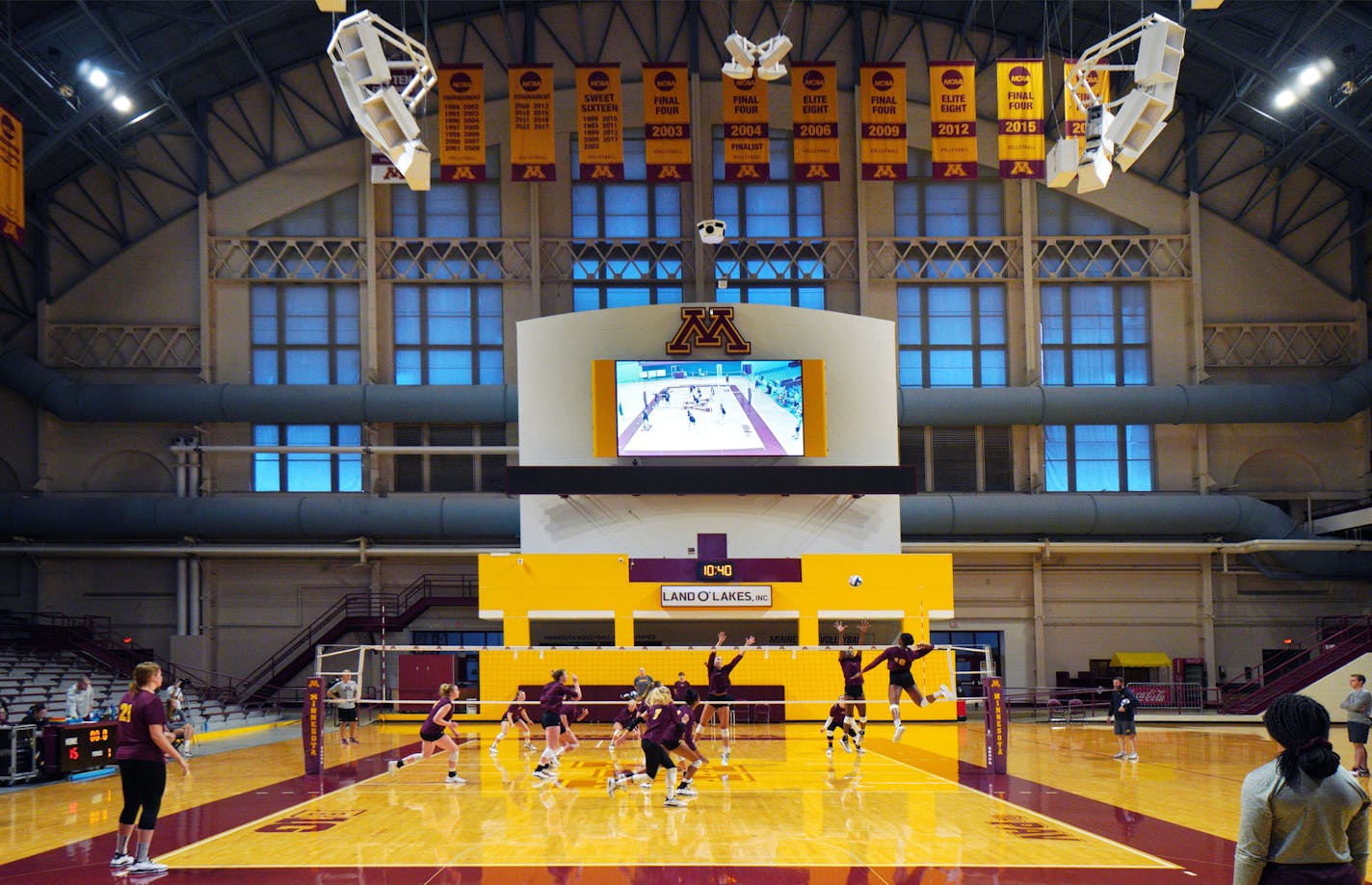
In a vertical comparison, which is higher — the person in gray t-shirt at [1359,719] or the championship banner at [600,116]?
the championship banner at [600,116]

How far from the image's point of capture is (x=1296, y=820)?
5.43 metres

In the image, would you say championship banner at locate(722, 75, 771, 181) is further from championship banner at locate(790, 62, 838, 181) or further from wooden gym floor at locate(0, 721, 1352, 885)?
wooden gym floor at locate(0, 721, 1352, 885)

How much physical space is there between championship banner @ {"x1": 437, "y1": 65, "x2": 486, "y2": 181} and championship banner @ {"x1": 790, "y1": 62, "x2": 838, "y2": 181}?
383 inches

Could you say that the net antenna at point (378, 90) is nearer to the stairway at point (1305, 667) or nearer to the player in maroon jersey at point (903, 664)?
the player in maroon jersey at point (903, 664)

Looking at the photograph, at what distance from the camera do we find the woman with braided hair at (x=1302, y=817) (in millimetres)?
5422

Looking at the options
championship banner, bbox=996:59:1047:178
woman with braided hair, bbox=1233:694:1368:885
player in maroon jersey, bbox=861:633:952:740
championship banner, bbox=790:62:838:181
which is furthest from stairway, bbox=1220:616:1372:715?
woman with braided hair, bbox=1233:694:1368:885

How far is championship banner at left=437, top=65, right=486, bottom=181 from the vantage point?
36.0 metres

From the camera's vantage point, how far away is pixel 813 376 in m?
38.2

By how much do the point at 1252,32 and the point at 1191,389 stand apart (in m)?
13.2

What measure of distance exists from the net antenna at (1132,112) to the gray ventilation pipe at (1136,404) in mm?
26117

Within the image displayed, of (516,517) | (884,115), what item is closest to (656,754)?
(884,115)

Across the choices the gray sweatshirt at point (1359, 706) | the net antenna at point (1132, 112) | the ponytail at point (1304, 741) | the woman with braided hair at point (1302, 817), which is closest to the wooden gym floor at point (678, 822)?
the gray sweatshirt at point (1359, 706)

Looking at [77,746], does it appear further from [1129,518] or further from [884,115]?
[1129,518]

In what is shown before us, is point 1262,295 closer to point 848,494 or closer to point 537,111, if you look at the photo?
point 848,494
